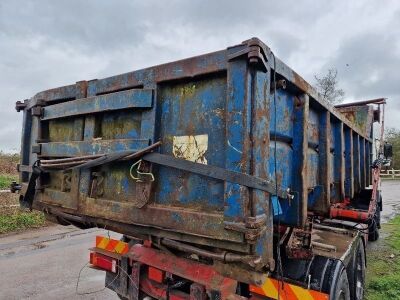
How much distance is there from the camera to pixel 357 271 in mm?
3709

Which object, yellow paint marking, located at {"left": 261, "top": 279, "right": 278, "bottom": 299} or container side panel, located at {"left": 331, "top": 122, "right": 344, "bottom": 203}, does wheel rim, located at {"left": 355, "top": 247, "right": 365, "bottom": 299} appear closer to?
container side panel, located at {"left": 331, "top": 122, "right": 344, "bottom": 203}

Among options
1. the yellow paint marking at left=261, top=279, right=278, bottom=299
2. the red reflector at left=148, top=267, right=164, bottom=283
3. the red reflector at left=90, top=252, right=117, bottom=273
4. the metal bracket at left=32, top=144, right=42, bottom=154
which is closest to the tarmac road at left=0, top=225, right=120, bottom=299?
the red reflector at left=90, top=252, right=117, bottom=273

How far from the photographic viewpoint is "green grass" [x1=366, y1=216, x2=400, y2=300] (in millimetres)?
4281

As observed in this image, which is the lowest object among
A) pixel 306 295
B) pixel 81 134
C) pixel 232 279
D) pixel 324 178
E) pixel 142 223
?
pixel 306 295

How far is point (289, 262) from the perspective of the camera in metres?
2.64

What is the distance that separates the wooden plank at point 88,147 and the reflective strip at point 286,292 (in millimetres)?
1331

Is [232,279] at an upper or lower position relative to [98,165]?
lower

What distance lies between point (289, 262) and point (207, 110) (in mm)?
1445

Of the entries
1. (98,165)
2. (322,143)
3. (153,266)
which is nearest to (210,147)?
(98,165)

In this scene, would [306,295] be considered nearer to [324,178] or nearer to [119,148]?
[324,178]

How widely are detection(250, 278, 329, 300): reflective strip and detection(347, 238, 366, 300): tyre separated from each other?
1085mm

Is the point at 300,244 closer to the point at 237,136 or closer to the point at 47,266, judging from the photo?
the point at 237,136

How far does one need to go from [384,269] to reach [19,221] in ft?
25.3

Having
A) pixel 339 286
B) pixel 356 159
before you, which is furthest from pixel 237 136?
pixel 356 159
